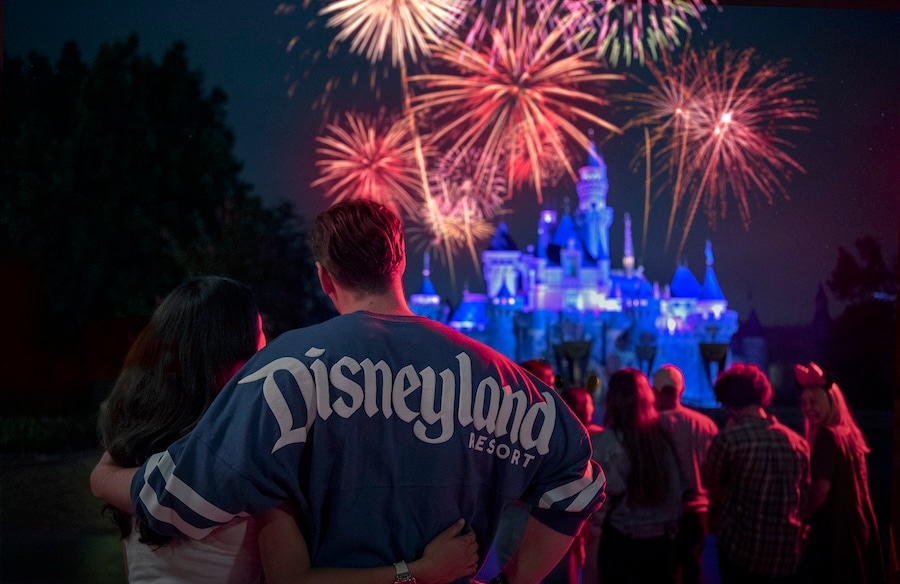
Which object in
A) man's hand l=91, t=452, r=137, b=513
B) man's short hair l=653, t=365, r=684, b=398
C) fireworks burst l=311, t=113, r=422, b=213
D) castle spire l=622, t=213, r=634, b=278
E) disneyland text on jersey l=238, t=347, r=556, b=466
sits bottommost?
man's short hair l=653, t=365, r=684, b=398

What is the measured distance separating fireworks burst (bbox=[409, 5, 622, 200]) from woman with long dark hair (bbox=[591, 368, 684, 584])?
9.90 ft

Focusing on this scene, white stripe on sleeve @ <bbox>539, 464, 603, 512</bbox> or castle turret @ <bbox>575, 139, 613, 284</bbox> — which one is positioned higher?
castle turret @ <bbox>575, 139, 613, 284</bbox>

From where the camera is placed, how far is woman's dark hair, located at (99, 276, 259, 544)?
4.99 feet

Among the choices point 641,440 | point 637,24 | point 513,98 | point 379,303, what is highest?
point 637,24

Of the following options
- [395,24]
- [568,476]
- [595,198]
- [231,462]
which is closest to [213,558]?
[231,462]

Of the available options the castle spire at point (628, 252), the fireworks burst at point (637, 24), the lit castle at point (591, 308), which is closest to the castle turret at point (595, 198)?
the lit castle at point (591, 308)

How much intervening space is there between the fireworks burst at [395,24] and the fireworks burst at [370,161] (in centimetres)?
50

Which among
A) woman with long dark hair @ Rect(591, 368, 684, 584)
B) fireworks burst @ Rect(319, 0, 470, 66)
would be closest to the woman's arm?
woman with long dark hair @ Rect(591, 368, 684, 584)

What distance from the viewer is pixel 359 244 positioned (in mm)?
1438

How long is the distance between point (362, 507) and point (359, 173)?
4.78 metres

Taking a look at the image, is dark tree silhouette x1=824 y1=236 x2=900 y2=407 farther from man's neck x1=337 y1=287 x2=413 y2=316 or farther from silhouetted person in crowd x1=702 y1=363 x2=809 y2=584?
man's neck x1=337 y1=287 x2=413 y2=316

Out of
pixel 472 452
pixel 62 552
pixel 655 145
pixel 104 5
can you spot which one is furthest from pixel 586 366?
pixel 472 452

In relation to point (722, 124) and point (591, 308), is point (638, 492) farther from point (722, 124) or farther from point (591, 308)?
point (722, 124)

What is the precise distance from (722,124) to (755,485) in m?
3.53
